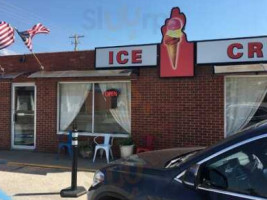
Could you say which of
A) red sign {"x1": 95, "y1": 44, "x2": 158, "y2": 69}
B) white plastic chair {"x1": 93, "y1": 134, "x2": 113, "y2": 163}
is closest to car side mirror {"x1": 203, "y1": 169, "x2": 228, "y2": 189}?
white plastic chair {"x1": 93, "y1": 134, "x2": 113, "y2": 163}

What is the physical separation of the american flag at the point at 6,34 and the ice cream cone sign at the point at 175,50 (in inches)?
177

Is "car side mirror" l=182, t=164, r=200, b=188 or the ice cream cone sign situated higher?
the ice cream cone sign

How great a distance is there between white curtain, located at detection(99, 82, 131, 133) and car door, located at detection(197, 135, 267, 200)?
24.7 feet

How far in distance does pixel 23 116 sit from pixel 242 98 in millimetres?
6894

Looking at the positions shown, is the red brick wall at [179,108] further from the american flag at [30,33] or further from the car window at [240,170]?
the car window at [240,170]

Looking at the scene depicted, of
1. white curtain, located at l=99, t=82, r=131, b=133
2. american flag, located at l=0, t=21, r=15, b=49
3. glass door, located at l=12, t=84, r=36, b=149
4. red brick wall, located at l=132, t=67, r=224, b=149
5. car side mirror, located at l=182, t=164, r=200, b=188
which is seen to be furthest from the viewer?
glass door, located at l=12, t=84, r=36, b=149

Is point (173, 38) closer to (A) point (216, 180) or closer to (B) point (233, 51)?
(B) point (233, 51)

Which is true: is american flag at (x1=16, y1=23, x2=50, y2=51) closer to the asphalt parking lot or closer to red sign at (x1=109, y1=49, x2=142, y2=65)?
red sign at (x1=109, y1=49, x2=142, y2=65)

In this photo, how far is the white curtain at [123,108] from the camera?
10.6 metres

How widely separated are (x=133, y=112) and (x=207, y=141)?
219 centimetres

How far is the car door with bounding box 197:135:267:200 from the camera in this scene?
289 cm

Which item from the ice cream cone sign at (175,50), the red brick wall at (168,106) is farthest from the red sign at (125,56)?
the ice cream cone sign at (175,50)

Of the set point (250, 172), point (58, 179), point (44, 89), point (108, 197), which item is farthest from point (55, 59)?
point (250, 172)

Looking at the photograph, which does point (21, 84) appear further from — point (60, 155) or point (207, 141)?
point (207, 141)
